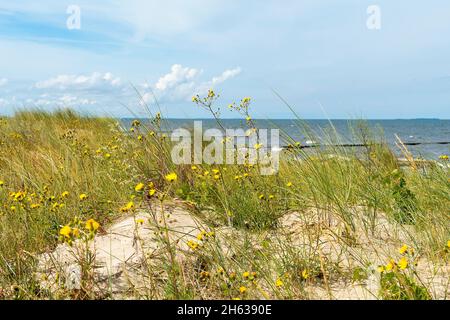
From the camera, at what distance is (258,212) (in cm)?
324

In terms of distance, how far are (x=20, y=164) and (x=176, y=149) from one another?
180 cm

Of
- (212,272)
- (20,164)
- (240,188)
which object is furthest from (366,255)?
(20,164)

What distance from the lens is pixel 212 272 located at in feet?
7.54

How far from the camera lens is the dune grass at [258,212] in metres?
2.25

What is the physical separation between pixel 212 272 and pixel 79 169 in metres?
2.90

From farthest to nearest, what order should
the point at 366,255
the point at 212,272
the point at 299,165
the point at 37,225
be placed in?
the point at 299,165, the point at 37,225, the point at 366,255, the point at 212,272

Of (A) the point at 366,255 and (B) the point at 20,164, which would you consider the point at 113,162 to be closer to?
(B) the point at 20,164

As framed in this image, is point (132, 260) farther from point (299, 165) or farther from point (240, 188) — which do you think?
point (299, 165)

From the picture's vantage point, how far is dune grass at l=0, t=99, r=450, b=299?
7.39ft

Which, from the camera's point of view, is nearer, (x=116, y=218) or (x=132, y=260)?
(x=132, y=260)
